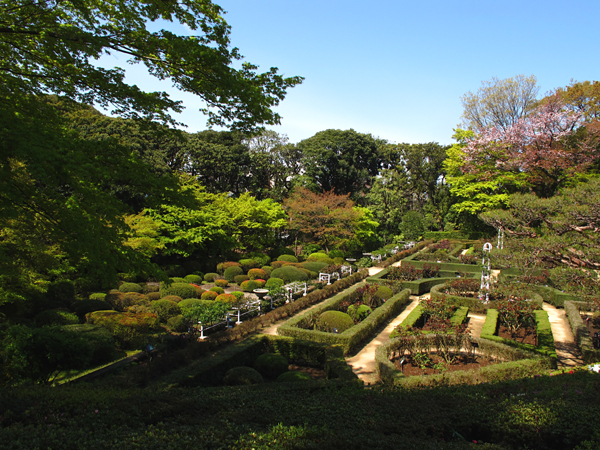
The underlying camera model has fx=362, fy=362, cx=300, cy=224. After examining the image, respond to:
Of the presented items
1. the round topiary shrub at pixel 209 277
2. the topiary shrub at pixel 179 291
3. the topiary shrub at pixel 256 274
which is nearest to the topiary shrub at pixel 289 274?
the topiary shrub at pixel 256 274

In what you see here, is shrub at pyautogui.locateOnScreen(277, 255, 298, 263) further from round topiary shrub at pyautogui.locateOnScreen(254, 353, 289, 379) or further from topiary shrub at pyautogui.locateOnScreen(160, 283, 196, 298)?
round topiary shrub at pyautogui.locateOnScreen(254, 353, 289, 379)

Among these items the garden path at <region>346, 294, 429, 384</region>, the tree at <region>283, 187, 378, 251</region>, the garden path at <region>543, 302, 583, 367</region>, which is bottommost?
the garden path at <region>543, 302, 583, 367</region>

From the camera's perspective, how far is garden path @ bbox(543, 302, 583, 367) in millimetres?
9386

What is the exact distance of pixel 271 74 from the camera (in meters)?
6.39

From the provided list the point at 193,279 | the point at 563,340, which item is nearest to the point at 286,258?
the point at 193,279

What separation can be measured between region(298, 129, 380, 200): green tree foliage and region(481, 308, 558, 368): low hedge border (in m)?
27.3

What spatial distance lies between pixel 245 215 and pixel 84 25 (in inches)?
744

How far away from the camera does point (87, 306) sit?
12.3 m

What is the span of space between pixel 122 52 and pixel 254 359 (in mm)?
7625

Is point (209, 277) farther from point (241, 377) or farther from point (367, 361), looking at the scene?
point (241, 377)

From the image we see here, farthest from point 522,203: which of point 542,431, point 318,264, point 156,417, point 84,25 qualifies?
point 318,264

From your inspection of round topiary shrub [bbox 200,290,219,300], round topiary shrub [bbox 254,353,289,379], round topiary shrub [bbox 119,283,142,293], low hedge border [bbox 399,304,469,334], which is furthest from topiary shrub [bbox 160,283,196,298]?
low hedge border [bbox 399,304,469,334]

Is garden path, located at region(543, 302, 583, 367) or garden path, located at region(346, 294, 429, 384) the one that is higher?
garden path, located at region(346, 294, 429, 384)

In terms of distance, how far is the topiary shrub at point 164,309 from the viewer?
41.2 ft
